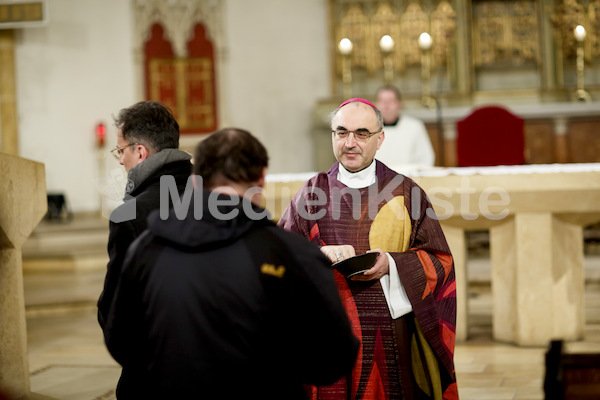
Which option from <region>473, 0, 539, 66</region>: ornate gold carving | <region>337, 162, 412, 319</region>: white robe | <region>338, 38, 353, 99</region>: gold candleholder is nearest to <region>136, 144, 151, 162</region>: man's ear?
<region>337, 162, 412, 319</region>: white robe

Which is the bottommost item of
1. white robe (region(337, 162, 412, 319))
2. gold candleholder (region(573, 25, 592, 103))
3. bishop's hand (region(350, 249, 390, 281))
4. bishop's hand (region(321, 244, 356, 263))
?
white robe (region(337, 162, 412, 319))

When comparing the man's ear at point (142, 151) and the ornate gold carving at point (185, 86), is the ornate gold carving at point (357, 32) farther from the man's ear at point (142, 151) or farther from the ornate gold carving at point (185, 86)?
the man's ear at point (142, 151)

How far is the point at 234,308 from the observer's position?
1.84 metres

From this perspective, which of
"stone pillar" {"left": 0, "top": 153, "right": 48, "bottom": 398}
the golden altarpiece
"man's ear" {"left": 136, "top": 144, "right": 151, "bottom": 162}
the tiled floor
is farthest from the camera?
the golden altarpiece

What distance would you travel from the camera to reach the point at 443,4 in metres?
9.90

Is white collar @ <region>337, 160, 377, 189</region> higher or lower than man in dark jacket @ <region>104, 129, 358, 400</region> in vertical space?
higher

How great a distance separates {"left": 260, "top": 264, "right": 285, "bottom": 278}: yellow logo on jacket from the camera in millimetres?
1863

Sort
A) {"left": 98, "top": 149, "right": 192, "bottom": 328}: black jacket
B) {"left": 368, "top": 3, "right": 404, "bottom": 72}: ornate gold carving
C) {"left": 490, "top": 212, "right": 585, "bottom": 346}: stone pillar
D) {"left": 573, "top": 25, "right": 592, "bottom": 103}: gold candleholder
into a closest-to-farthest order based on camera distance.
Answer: {"left": 98, "top": 149, "right": 192, "bottom": 328}: black jacket, {"left": 490, "top": 212, "right": 585, "bottom": 346}: stone pillar, {"left": 573, "top": 25, "right": 592, "bottom": 103}: gold candleholder, {"left": 368, "top": 3, "right": 404, "bottom": 72}: ornate gold carving

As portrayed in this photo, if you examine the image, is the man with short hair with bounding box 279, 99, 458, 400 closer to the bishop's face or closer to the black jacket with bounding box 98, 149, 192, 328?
the bishop's face

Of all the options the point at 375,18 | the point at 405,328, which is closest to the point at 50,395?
the point at 405,328

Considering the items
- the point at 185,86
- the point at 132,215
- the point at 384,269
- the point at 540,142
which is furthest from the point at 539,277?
the point at 185,86

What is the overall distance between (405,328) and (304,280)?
1.30 metres

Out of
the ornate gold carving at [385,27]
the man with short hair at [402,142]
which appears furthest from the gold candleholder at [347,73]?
the man with short hair at [402,142]

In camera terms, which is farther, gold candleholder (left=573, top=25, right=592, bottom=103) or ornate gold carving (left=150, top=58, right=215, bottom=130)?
ornate gold carving (left=150, top=58, right=215, bottom=130)
